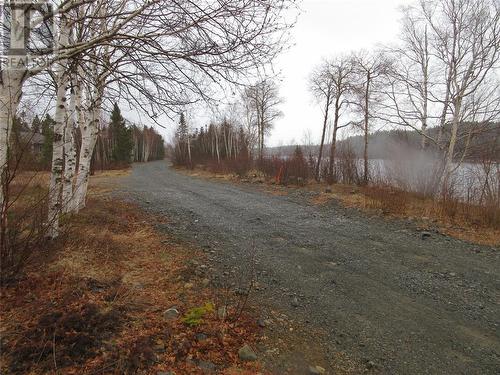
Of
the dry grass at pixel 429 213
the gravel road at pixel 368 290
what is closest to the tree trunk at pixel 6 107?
the gravel road at pixel 368 290

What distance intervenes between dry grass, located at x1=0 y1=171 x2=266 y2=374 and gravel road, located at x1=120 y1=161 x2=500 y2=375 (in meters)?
0.60

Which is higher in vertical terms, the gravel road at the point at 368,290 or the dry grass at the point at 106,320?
the dry grass at the point at 106,320

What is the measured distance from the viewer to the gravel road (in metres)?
2.37

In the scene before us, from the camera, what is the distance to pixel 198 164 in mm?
33250

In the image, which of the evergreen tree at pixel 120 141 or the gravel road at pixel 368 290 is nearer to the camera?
the gravel road at pixel 368 290

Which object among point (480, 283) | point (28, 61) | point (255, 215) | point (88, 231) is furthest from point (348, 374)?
point (255, 215)

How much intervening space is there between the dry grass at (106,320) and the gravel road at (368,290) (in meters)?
0.60

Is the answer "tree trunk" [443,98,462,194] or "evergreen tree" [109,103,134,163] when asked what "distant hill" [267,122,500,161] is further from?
"evergreen tree" [109,103,134,163]

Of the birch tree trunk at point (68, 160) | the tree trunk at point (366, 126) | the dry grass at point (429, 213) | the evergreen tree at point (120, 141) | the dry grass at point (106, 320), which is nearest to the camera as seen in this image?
the dry grass at point (106, 320)

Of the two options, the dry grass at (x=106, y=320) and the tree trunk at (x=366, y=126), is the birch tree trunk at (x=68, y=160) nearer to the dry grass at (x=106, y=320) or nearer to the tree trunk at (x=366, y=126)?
the dry grass at (x=106, y=320)

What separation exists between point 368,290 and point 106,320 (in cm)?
314

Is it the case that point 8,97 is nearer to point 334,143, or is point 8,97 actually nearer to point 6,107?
point 6,107

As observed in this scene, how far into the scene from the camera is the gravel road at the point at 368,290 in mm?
2371

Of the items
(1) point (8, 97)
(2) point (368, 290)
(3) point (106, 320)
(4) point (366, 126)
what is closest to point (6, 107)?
(1) point (8, 97)
